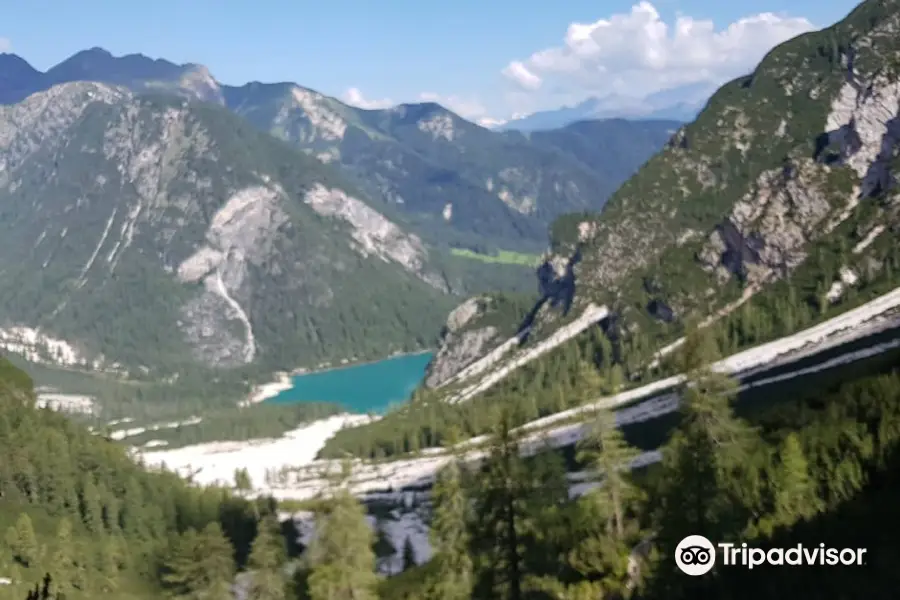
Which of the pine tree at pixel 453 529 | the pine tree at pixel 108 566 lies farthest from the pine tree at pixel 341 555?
the pine tree at pixel 108 566

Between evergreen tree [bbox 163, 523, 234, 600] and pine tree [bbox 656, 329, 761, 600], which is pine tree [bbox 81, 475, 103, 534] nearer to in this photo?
evergreen tree [bbox 163, 523, 234, 600]

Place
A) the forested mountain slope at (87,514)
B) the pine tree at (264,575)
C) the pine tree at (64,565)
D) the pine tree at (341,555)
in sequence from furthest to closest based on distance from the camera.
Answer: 1. the forested mountain slope at (87,514)
2. the pine tree at (64,565)
3. the pine tree at (264,575)
4. the pine tree at (341,555)

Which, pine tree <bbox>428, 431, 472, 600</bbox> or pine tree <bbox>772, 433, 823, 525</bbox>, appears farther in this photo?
pine tree <bbox>428, 431, 472, 600</bbox>

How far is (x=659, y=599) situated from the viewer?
145ft

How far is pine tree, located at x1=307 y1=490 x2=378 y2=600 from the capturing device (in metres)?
43.8

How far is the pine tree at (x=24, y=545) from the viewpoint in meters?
103

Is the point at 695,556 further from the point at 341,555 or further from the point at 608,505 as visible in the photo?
the point at 341,555

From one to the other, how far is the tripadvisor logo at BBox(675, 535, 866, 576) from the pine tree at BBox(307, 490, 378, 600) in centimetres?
1608

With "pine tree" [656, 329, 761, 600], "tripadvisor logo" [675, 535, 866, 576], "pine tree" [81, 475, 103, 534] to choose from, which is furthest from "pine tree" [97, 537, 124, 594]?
"tripadvisor logo" [675, 535, 866, 576]

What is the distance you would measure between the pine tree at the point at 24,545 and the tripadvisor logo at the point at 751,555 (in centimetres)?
8683

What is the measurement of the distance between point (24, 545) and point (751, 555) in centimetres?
9141

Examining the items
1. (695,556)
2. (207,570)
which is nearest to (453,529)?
(695,556)

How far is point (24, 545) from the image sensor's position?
103750mm

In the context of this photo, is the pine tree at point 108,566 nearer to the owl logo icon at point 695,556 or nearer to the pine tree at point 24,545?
the pine tree at point 24,545
